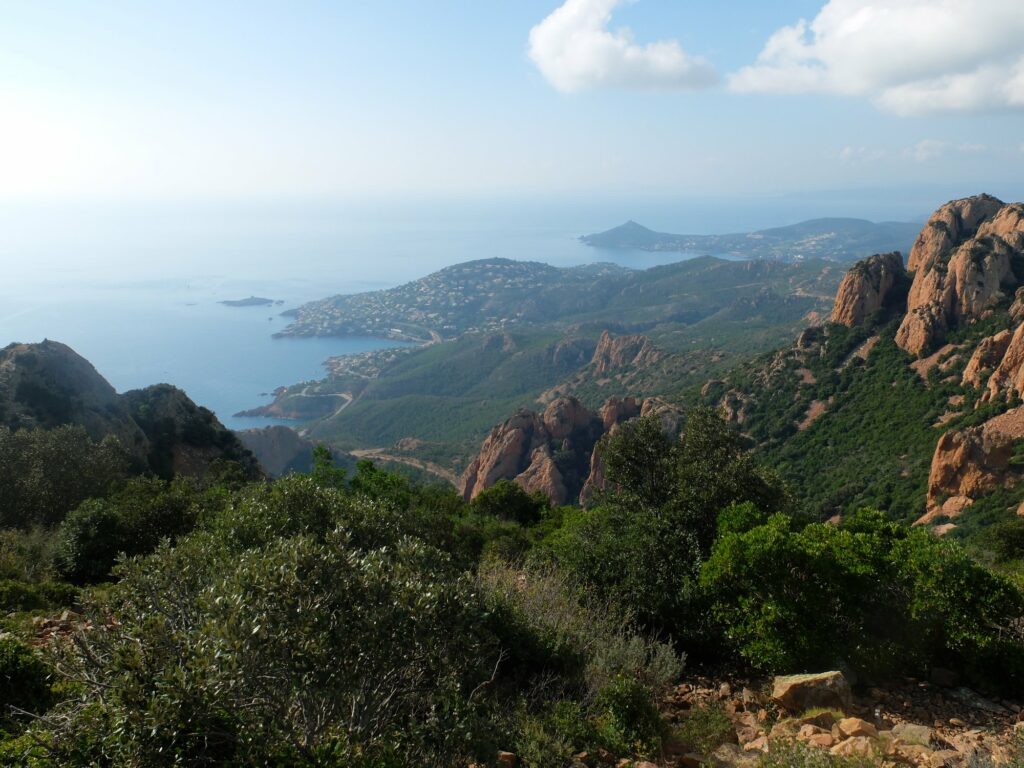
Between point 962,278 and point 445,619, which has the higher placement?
point 962,278

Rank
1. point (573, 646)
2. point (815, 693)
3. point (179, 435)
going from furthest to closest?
point (179, 435)
point (573, 646)
point (815, 693)

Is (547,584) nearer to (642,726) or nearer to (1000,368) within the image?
(642,726)

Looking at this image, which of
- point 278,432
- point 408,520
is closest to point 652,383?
point 278,432

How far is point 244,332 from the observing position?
157625 mm

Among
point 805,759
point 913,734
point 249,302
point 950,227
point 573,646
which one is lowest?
point 573,646

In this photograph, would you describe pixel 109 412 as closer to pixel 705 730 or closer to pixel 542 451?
pixel 542 451

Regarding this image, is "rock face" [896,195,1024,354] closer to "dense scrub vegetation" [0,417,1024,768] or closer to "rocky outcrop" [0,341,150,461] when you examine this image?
"dense scrub vegetation" [0,417,1024,768]

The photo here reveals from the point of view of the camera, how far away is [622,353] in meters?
90.6

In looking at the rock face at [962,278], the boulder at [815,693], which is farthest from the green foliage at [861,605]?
the rock face at [962,278]

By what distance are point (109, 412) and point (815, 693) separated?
35001 mm

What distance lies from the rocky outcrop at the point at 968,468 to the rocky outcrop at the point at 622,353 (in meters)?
55.9

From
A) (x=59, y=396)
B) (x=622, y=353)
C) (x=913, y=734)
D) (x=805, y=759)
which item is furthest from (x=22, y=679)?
(x=622, y=353)

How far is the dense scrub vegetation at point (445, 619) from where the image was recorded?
16.8ft

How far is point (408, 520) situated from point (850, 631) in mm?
9173
